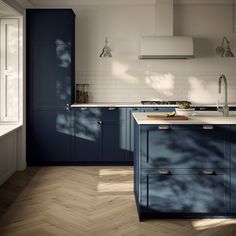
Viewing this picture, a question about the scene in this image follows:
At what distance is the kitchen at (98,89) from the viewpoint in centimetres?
448

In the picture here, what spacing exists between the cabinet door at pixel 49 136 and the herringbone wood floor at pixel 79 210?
0.58 m

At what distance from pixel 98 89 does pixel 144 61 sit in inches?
36.9

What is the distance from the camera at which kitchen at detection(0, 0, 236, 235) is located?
448cm

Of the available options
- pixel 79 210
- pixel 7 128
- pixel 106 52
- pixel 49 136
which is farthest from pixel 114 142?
pixel 79 210

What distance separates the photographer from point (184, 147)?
11.4ft

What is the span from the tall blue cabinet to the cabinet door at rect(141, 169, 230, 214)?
2728 millimetres

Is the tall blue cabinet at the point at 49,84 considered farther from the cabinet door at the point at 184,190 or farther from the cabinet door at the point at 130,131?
the cabinet door at the point at 184,190

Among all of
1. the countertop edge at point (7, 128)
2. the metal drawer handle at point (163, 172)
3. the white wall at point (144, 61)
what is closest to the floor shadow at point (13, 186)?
the countertop edge at point (7, 128)

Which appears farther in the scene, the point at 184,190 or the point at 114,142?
the point at 114,142

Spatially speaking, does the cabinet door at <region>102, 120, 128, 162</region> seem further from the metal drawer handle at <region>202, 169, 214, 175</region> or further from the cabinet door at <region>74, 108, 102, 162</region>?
the metal drawer handle at <region>202, 169, 214, 175</region>

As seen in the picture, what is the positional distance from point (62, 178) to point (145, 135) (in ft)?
7.01

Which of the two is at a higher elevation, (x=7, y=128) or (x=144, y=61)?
(x=144, y=61)

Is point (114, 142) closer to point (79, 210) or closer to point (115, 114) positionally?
point (115, 114)

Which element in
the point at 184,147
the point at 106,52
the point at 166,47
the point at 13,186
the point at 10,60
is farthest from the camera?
the point at 106,52
